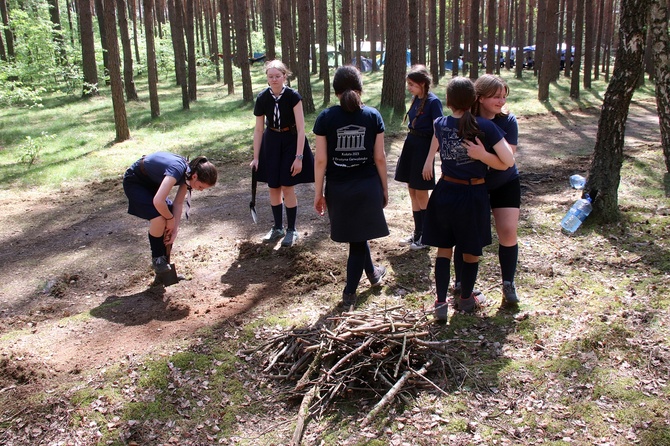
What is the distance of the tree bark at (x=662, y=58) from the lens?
7.53 meters

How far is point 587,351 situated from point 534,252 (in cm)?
213

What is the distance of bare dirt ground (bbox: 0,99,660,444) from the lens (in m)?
4.47

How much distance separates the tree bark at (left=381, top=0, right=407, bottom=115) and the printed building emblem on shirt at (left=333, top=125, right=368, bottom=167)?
1111 centimetres

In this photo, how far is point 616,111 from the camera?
6.45m

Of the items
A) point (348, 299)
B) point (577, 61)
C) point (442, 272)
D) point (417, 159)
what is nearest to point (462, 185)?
point (442, 272)

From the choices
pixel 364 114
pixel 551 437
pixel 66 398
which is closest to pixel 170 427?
pixel 66 398

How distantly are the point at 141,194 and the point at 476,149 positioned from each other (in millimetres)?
3229

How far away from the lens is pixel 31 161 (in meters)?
11.9

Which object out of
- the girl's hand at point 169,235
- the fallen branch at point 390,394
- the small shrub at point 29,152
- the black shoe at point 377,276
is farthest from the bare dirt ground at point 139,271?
the small shrub at point 29,152

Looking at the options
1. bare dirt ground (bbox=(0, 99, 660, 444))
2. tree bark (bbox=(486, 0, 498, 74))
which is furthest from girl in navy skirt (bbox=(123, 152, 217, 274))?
tree bark (bbox=(486, 0, 498, 74))

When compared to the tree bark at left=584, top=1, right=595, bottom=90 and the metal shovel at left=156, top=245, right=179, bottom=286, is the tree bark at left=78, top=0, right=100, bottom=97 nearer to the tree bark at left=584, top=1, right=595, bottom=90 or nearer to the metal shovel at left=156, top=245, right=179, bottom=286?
the metal shovel at left=156, top=245, right=179, bottom=286

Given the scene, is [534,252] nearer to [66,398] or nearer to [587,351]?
[587,351]

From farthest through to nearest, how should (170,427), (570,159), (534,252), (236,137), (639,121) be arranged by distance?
1. (639,121)
2. (236,137)
3. (570,159)
4. (534,252)
5. (170,427)

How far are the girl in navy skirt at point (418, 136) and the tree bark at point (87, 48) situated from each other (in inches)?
592
